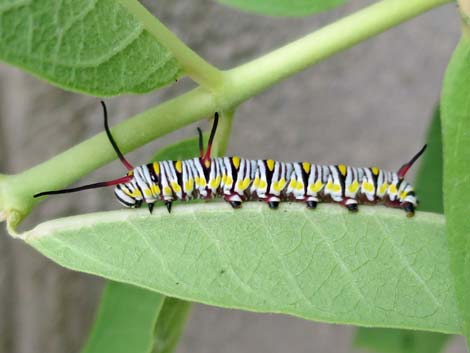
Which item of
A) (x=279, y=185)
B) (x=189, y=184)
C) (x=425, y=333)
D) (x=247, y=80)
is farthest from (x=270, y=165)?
(x=425, y=333)

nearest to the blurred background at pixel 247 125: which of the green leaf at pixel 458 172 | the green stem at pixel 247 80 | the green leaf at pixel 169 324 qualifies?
the green leaf at pixel 169 324

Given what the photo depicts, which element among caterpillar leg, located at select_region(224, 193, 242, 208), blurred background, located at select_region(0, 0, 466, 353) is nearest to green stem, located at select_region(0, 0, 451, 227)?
caterpillar leg, located at select_region(224, 193, 242, 208)

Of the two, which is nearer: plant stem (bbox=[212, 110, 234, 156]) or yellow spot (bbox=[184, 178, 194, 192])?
plant stem (bbox=[212, 110, 234, 156])

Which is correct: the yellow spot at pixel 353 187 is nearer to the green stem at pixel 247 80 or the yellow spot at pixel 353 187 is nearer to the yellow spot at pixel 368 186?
the yellow spot at pixel 368 186

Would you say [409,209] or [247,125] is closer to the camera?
[409,209]

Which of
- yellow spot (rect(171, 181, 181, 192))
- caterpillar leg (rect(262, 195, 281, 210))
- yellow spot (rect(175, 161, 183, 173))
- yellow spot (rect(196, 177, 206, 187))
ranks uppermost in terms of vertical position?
yellow spot (rect(175, 161, 183, 173))

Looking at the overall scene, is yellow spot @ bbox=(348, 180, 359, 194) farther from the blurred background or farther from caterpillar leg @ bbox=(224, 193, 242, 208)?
the blurred background

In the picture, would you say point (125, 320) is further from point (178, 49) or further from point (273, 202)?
point (178, 49)
